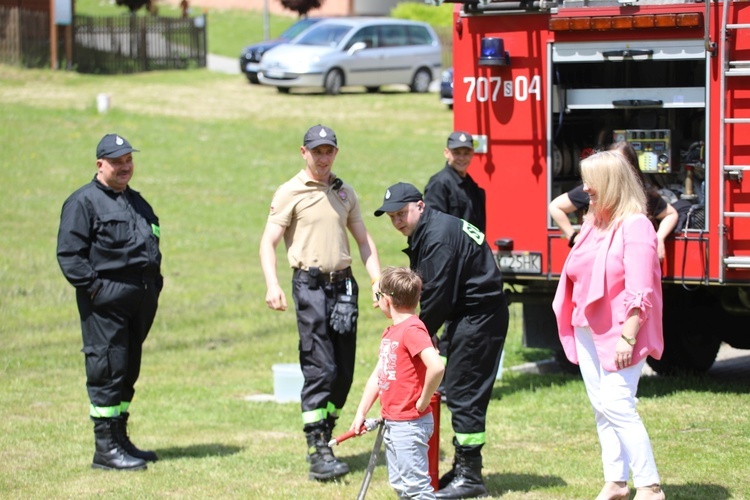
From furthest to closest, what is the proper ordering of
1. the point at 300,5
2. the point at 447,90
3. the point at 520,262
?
1. the point at 300,5
2. the point at 447,90
3. the point at 520,262

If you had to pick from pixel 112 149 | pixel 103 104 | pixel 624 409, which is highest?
pixel 103 104

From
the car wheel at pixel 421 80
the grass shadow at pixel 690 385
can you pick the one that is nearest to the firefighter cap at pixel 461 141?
the grass shadow at pixel 690 385

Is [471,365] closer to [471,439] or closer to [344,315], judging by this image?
[471,439]

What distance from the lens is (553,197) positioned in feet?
29.5

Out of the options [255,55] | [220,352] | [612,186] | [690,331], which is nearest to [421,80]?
[255,55]

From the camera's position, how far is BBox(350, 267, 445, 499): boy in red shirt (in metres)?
5.58

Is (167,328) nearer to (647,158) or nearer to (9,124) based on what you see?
(647,158)

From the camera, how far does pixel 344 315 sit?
7.13 m

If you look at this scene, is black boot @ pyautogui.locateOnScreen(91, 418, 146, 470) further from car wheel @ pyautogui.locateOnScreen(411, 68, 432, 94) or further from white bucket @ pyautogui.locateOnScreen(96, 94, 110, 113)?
car wheel @ pyautogui.locateOnScreen(411, 68, 432, 94)

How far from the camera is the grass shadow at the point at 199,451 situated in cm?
777

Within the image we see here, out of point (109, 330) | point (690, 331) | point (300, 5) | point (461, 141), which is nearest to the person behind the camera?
Result: point (109, 330)

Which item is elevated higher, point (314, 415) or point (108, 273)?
point (108, 273)

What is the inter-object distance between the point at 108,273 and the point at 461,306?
7.44 feet

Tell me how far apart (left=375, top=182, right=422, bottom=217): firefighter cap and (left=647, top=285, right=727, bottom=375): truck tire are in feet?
11.8
